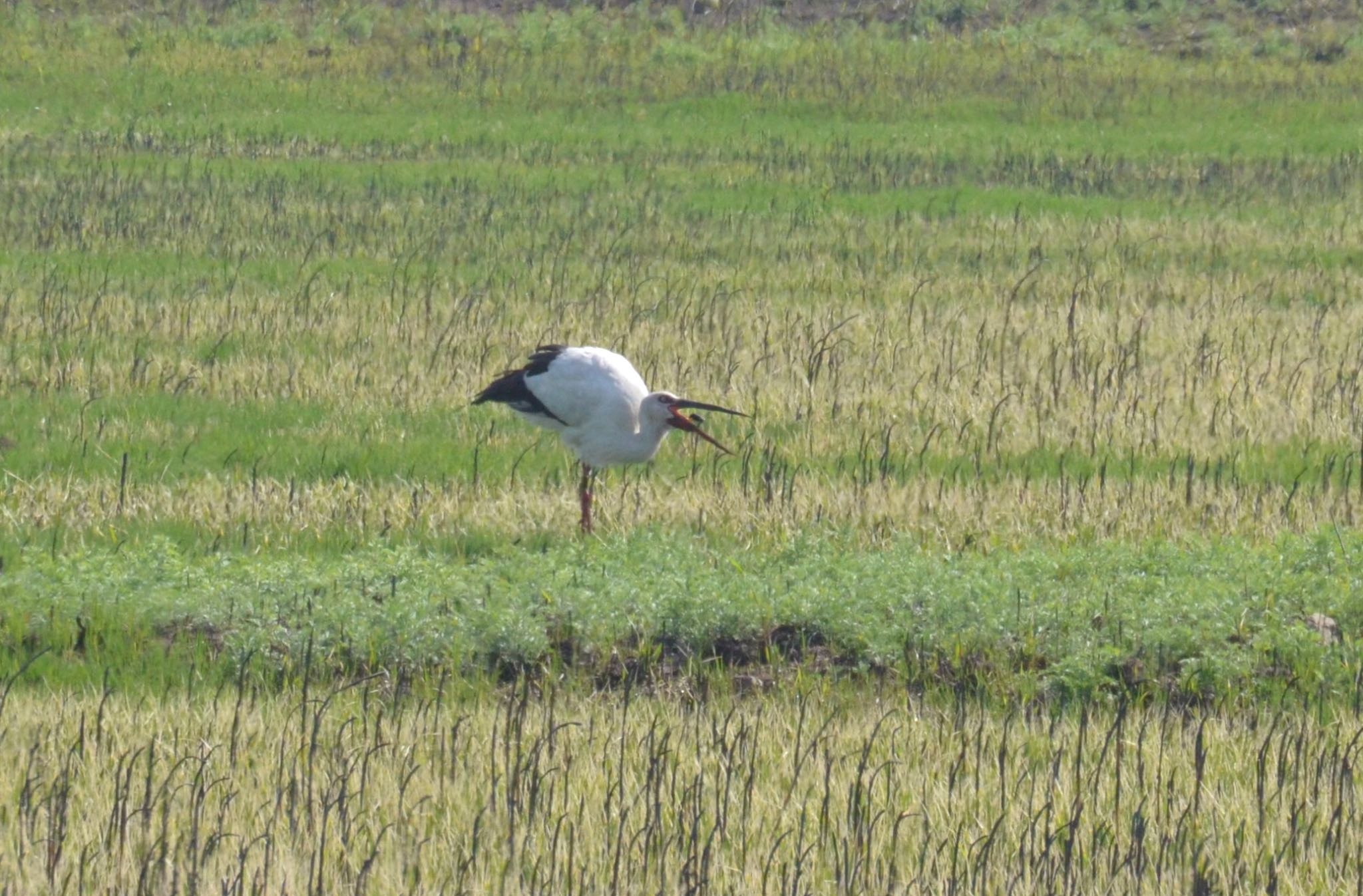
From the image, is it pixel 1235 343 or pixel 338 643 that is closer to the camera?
pixel 338 643

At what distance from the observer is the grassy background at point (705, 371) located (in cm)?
700

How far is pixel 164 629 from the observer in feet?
23.1

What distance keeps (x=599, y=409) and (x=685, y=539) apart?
104 cm

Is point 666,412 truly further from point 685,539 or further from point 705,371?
point 705,371

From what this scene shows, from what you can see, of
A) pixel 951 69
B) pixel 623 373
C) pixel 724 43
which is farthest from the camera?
pixel 724 43

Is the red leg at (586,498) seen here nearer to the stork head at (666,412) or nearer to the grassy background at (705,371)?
the grassy background at (705,371)

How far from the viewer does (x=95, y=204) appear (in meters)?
18.9

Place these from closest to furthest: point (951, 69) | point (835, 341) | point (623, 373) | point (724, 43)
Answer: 1. point (623, 373)
2. point (835, 341)
3. point (951, 69)
4. point (724, 43)

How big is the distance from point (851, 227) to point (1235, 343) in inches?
259

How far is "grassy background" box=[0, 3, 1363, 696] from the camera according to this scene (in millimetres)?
7004

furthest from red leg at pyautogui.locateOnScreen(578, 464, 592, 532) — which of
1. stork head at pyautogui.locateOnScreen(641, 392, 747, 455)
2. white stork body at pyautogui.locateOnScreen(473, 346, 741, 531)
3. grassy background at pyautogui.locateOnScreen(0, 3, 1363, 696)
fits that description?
stork head at pyautogui.locateOnScreen(641, 392, 747, 455)

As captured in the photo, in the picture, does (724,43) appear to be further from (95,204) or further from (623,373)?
(623,373)

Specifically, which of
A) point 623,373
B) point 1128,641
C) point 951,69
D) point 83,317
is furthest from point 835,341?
point 951,69

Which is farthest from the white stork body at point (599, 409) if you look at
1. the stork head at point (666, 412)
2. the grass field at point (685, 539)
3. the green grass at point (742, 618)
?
the green grass at point (742, 618)
